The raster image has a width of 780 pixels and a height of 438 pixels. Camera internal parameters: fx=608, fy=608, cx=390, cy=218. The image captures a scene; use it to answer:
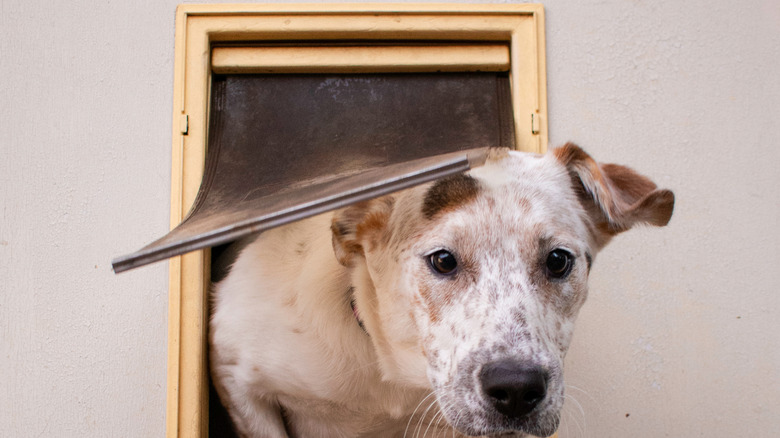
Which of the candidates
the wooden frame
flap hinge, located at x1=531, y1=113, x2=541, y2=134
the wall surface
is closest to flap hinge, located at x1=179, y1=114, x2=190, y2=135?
the wooden frame

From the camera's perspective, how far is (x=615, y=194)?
1334 millimetres

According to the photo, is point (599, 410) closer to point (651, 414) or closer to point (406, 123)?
point (651, 414)

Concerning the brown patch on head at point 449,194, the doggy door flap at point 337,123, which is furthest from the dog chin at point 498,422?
the doggy door flap at point 337,123

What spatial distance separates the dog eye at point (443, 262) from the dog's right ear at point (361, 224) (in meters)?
0.19

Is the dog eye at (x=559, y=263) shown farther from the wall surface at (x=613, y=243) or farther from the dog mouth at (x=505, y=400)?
the wall surface at (x=613, y=243)

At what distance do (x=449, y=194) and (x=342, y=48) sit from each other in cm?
70

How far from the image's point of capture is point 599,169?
1396mm

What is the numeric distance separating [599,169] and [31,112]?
167 centimetres

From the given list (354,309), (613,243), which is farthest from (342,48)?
(613,243)

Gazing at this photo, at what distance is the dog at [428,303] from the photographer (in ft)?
3.69

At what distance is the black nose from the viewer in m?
1.05

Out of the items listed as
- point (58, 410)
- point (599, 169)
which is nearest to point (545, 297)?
point (599, 169)

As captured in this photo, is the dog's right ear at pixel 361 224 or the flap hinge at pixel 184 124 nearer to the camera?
the dog's right ear at pixel 361 224

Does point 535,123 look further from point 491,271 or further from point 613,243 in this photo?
point 491,271
